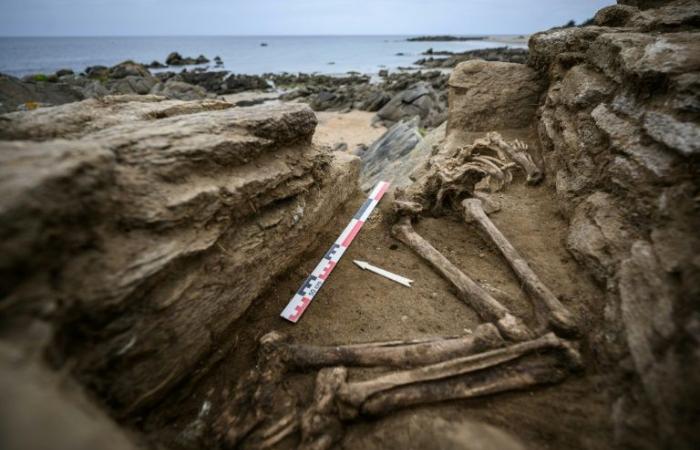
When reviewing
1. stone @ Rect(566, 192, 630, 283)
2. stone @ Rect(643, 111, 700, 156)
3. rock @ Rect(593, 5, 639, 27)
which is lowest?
stone @ Rect(566, 192, 630, 283)

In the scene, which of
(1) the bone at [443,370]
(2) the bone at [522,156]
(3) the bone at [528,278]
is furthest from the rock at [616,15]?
(1) the bone at [443,370]

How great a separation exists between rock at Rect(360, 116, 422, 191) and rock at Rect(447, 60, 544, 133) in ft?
4.26

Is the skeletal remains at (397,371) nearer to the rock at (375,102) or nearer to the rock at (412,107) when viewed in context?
the rock at (412,107)

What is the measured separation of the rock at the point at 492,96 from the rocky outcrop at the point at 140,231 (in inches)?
151

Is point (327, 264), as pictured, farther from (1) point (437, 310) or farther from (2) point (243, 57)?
(2) point (243, 57)

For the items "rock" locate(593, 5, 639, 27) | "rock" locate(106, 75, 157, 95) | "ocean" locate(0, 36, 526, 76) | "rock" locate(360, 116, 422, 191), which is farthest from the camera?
Answer: "ocean" locate(0, 36, 526, 76)

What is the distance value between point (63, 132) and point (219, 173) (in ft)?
4.28

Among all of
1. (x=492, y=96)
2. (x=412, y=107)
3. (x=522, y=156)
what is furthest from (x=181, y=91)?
(x=522, y=156)

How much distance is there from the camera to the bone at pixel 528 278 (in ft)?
7.60

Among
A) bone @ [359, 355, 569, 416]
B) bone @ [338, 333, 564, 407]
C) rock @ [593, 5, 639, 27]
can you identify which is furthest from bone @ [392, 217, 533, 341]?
rock @ [593, 5, 639, 27]

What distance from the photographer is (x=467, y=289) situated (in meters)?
2.80

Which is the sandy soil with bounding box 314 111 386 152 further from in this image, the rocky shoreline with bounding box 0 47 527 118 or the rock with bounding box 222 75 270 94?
the rock with bounding box 222 75 270 94

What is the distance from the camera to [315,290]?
3.12 meters

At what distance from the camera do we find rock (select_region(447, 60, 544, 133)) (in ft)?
17.4
